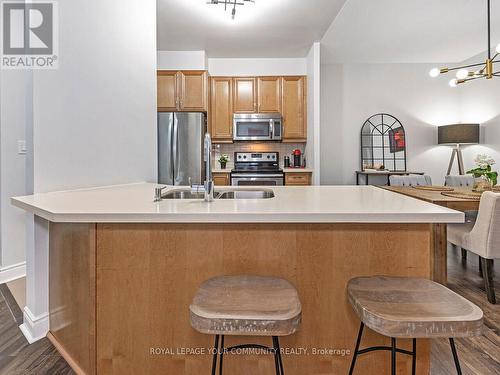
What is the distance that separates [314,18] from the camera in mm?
3756

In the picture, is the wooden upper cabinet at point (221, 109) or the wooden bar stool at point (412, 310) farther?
the wooden upper cabinet at point (221, 109)

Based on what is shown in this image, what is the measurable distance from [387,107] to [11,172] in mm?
5250

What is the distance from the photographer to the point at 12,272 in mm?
2871

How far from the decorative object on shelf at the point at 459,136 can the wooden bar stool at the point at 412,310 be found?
180 inches

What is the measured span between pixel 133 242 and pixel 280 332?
2.32 feet

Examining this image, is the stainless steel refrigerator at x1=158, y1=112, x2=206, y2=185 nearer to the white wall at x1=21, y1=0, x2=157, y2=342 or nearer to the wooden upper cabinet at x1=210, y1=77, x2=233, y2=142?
the wooden upper cabinet at x1=210, y1=77, x2=233, y2=142

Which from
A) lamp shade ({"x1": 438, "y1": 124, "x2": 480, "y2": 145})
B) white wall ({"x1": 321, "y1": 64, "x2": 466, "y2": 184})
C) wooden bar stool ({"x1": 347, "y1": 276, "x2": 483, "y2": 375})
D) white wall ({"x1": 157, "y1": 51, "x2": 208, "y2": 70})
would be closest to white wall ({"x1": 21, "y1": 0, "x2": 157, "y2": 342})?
wooden bar stool ({"x1": 347, "y1": 276, "x2": 483, "y2": 375})

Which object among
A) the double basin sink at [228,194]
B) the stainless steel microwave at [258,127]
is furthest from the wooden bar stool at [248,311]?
the stainless steel microwave at [258,127]

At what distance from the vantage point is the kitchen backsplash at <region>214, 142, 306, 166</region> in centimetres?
519

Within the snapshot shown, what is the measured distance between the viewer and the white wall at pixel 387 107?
18.2 feet

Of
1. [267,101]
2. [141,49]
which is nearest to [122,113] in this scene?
[141,49]

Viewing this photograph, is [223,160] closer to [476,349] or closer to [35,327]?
[35,327]

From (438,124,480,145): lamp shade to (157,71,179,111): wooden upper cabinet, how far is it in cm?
408
